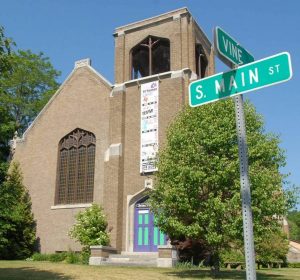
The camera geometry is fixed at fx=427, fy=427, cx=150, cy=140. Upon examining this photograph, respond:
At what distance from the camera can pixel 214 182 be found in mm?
15930

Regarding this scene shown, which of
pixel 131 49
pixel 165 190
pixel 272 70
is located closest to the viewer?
pixel 272 70

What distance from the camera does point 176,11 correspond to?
27.7 meters

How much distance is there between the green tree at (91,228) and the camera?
25.0 metres

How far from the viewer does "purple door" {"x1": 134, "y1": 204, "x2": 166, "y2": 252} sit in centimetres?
2512

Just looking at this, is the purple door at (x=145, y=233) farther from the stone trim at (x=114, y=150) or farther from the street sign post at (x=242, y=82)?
the street sign post at (x=242, y=82)

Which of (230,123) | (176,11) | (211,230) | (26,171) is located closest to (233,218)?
(211,230)

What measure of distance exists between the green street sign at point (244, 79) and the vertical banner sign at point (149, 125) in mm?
20158

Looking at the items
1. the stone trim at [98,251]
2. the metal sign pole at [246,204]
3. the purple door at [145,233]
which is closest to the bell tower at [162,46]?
the purple door at [145,233]

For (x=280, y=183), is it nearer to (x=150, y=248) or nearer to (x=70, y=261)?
(x=150, y=248)

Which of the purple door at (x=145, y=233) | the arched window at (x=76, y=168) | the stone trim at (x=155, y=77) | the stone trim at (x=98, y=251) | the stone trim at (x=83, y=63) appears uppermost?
the stone trim at (x=83, y=63)

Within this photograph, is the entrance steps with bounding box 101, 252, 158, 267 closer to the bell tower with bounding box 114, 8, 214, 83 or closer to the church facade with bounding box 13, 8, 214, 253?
the church facade with bounding box 13, 8, 214, 253

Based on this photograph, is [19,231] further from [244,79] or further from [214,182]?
[244,79]

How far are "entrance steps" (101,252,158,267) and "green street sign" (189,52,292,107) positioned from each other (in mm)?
17686

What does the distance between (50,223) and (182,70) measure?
44.9ft
